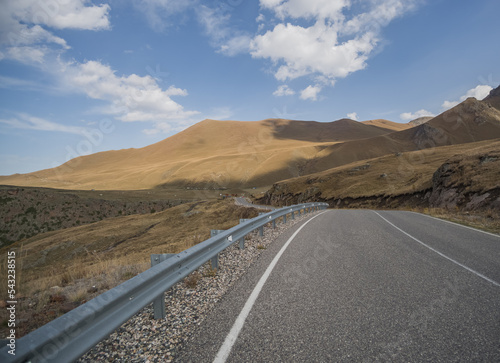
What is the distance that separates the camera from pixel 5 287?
5.66 m

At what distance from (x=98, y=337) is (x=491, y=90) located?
26235cm

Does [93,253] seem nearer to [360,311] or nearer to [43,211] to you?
[360,311]

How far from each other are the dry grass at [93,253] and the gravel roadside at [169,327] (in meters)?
1.31

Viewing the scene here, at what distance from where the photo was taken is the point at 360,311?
380 centimetres

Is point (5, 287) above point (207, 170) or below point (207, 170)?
below

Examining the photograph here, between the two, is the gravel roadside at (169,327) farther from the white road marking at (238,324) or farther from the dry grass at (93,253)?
the dry grass at (93,253)

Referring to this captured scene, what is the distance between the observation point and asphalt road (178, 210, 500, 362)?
2879 mm

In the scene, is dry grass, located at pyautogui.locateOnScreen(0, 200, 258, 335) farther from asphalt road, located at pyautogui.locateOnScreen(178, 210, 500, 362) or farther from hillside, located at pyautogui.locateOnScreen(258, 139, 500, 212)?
hillside, located at pyautogui.locateOnScreen(258, 139, 500, 212)

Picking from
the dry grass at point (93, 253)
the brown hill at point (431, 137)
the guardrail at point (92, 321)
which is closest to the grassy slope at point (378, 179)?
the dry grass at point (93, 253)

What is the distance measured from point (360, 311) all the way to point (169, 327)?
2515mm

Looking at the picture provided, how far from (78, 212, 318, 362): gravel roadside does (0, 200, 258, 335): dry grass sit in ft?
4.31

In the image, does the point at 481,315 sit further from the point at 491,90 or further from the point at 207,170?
the point at 491,90

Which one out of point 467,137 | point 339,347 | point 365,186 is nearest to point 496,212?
point 339,347

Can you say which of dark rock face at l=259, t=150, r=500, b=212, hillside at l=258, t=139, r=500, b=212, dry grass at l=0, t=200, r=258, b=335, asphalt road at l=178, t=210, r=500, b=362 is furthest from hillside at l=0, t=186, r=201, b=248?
dark rock face at l=259, t=150, r=500, b=212
